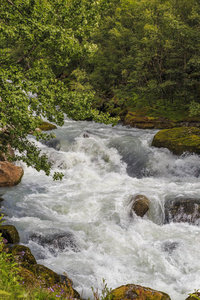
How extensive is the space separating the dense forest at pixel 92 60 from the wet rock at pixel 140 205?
3577mm

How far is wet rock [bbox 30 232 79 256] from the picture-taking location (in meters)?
7.72

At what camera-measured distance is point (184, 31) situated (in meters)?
18.9

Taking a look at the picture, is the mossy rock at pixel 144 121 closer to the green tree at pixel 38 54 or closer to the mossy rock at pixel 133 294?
the green tree at pixel 38 54

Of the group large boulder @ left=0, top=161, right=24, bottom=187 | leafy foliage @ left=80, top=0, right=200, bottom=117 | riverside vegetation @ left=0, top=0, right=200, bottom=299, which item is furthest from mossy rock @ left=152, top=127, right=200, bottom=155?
large boulder @ left=0, top=161, right=24, bottom=187

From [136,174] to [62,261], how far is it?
27.9ft

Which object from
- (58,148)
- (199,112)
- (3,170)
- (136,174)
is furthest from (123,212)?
(199,112)

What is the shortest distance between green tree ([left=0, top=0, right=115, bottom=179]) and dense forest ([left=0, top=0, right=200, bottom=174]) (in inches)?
1.0

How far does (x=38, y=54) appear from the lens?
25.2ft

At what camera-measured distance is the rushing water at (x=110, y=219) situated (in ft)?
22.9

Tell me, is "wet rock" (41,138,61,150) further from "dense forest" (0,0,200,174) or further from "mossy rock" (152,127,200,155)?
"mossy rock" (152,127,200,155)

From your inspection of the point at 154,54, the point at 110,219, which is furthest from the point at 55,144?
the point at 154,54

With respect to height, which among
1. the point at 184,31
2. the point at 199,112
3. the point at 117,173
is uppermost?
the point at 184,31

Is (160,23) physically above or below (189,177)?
above

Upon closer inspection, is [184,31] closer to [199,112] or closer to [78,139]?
[199,112]
